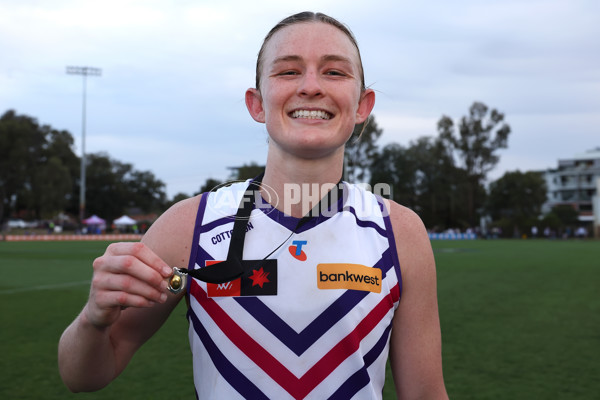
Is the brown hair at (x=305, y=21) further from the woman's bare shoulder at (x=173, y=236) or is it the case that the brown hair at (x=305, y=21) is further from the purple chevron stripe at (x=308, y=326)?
the purple chevron stripe at (x=308, y=326)

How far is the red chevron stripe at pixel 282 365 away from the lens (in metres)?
1.83

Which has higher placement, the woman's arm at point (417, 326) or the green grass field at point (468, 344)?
the woman's arm at point (417, 326)

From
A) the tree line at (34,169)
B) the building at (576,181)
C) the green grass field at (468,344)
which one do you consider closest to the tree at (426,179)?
the tree line at (34,169)

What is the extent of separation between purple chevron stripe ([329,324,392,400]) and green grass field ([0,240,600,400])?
468 cm

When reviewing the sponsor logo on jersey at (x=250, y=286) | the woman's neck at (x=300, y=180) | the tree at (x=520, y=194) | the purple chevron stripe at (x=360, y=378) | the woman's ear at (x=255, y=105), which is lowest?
the purple chevron stripe at (x=360, y=378)

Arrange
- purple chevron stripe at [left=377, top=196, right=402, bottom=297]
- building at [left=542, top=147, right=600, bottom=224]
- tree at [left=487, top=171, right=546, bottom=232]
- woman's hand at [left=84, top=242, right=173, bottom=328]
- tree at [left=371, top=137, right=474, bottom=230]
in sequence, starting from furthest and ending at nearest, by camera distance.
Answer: building at [left=542, top=147, right=600, bottom=224], tree at [left=487, top=171, right=546, bottom=232], tree at [left=371, top=137, right=474, bottom=230], purple chevron stripe at [left=377, top=196, right=402, bottom=297], woman's hand at [left=84, top=242, right=173, bottom=328]

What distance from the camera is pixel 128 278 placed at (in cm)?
156

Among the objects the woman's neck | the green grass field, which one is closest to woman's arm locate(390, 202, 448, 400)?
the woman's neck

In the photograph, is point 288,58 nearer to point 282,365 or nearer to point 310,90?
point 310,90

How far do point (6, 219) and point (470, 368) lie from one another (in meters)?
81.7

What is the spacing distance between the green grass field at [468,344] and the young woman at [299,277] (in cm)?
459

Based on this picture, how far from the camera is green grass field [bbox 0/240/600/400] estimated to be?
637cm

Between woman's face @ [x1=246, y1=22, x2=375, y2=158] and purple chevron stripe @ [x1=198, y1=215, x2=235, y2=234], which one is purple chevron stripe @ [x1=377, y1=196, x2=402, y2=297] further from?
purple chevron stripe @ [x1=198, y1=215, x2=235, y2=234]

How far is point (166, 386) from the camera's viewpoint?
21.1 feet
